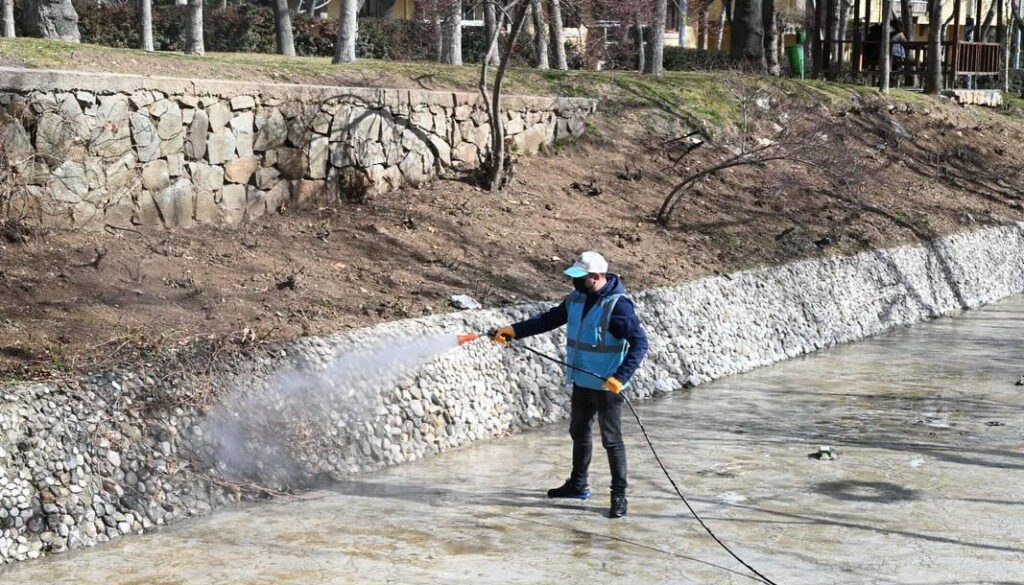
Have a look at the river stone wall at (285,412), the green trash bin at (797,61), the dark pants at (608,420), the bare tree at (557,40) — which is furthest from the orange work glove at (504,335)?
the green trash bin at (797,61)

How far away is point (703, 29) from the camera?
54250mm

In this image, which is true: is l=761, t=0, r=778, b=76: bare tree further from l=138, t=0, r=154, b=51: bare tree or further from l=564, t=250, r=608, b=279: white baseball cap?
l=564, t=250, r=608, b=279: white baseball cap

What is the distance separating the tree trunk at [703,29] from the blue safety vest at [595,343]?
4106cm

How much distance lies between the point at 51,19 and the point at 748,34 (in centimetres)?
1587

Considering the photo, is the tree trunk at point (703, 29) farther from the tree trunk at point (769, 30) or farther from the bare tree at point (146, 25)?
the bare tree at point (146, 25)

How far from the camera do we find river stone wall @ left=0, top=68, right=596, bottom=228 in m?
12.1

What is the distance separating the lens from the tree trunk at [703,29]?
167 feet

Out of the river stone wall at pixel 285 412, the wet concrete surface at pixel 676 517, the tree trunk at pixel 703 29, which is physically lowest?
the wet concrete surface at pixel 676 517

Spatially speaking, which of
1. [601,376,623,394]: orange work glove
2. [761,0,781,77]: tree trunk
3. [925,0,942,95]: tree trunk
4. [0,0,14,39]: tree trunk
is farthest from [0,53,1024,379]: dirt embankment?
[0,0,14,39]: tree trunk

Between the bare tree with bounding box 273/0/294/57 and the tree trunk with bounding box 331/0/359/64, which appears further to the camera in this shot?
the bare tree with bounding box 273/0/294/57

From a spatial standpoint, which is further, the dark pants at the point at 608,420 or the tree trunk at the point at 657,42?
the tree trunk at the point at 657,42

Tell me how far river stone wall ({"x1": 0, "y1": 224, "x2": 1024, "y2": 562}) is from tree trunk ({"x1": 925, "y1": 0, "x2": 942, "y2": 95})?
1697cm

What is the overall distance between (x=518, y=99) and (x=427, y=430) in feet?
27.5

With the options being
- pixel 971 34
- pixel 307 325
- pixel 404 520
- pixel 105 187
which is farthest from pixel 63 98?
pixel 971 34
